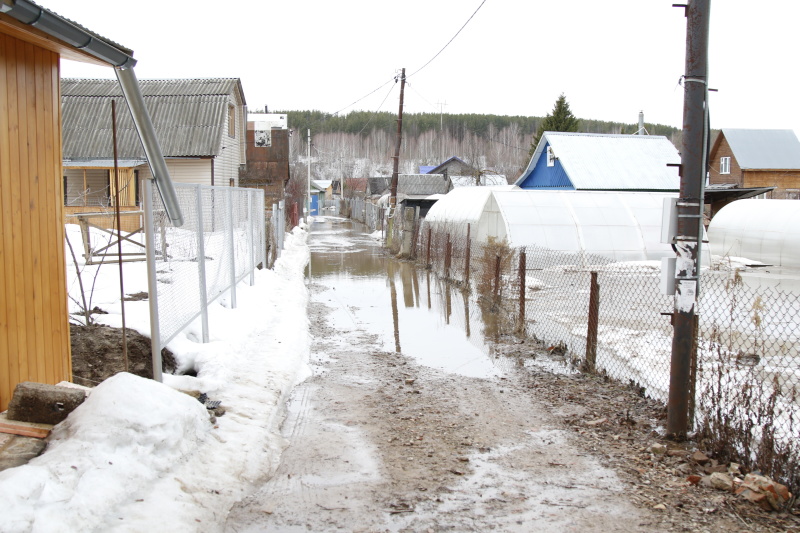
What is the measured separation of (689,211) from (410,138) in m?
147

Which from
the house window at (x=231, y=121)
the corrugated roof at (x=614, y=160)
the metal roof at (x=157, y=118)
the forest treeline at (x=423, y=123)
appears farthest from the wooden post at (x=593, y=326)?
the forest treeline at (x=423, y=123)

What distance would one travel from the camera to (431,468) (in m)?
4.85

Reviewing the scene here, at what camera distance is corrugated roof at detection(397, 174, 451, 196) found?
77062 mm

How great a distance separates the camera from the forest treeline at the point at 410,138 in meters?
129

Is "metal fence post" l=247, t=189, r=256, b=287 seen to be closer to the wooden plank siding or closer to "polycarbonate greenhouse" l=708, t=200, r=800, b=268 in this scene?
the wooden plank siding

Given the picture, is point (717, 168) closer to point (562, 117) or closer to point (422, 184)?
point (562, 117)

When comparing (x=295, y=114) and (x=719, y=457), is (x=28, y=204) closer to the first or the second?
(x=719, y=457)

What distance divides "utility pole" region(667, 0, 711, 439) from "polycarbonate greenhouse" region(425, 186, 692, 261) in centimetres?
1422

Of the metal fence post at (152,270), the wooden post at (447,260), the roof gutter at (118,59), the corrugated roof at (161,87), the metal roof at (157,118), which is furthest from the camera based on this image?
the corrugated roof at (161,87)

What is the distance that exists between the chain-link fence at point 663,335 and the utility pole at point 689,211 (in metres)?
0.15

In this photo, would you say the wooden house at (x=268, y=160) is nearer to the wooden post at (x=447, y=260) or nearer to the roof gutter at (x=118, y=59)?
the wooden post at (x=447, y=260)

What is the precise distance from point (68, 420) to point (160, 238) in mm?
3139

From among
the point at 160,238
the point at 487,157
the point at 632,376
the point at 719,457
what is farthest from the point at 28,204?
the point at 487,157

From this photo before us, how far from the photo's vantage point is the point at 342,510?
4.16m
